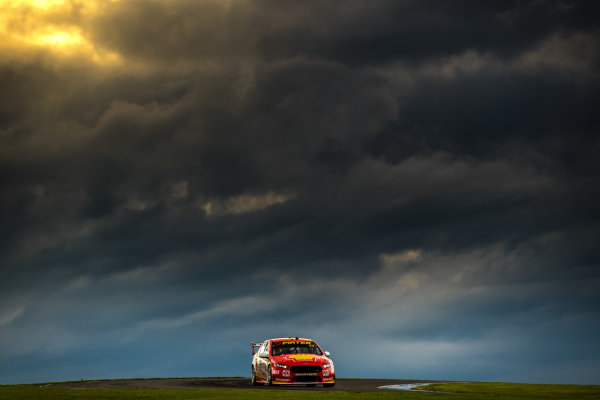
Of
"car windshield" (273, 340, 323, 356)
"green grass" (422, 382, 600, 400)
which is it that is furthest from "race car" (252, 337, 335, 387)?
"green grass" (422, 382, 600, 400)

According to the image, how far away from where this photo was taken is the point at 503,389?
26078 millimetres

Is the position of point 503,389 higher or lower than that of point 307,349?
lower

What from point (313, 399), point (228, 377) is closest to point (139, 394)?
point (313, 399)

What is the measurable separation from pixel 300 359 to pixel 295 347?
115 cm

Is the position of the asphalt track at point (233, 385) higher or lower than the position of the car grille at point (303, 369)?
lower

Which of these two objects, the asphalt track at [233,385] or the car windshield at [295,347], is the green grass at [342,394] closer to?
the asphalt track at [233,385]

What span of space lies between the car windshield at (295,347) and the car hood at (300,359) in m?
0.38

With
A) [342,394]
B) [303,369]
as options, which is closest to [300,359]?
[303,369]

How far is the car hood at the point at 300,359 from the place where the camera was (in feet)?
94.0

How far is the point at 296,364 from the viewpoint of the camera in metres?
28.6

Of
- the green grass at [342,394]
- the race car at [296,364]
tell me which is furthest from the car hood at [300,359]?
the green grass at [342,394]

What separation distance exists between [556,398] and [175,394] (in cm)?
1191

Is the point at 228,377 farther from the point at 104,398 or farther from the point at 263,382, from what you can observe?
the point at 104,398

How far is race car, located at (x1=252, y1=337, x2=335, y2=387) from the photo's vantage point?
28562mm
